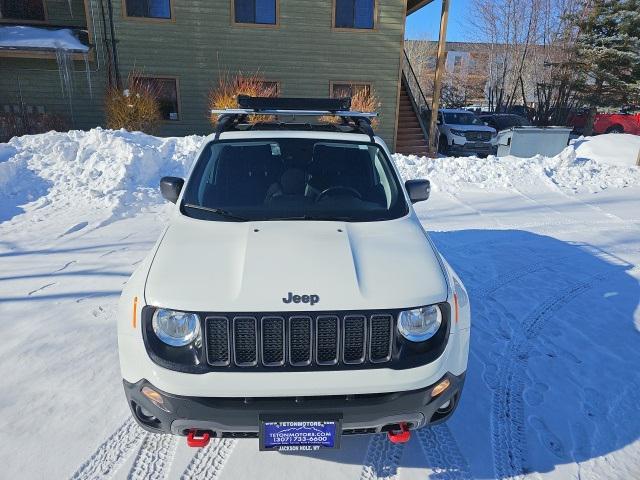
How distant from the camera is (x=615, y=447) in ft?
8.55

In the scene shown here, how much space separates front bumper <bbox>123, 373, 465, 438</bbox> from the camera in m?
2.03

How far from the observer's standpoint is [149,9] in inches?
539

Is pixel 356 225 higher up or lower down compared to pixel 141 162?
higher up

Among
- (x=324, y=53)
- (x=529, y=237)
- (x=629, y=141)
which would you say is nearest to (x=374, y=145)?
(x=529, y=237)

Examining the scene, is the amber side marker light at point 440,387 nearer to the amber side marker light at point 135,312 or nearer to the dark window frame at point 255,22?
the amber side marker light at point 135,312

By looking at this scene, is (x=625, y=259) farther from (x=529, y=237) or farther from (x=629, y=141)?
(x=629, y=141)

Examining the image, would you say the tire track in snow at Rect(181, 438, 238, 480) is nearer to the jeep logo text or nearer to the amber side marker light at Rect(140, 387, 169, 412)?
the amber side marker light at Rect(140, 387, 169, 412)

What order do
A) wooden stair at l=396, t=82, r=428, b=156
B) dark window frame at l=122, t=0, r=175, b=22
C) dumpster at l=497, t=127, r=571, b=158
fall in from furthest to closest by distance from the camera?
wooden stair at l=396, t=82, r=428, b=156 → dark window frame at l=122, t=0, r=175, b=22 → dumpster at l=497, t=127, r=571, b=158

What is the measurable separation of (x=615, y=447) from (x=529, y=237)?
4.33 meters

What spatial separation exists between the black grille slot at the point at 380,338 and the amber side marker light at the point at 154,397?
1042mm

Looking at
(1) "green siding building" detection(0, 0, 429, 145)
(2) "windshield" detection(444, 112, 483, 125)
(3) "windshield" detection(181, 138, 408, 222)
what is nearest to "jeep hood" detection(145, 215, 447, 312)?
(3) "windshield" detection(181, 138, 408, 222)

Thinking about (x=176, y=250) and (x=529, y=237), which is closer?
(x=176, y=250)

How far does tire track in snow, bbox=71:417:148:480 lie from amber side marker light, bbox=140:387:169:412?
26.2 inches

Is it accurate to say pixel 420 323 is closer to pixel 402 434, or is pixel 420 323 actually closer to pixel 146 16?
pixel 402 434
